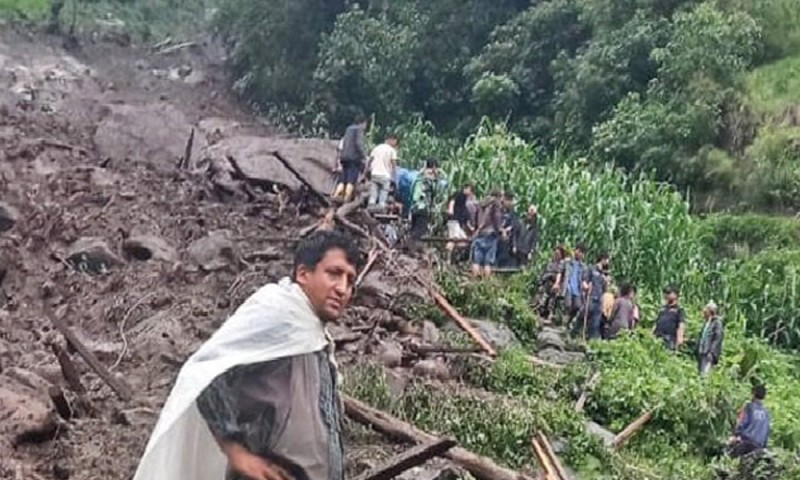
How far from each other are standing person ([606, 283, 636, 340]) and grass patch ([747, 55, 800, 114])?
29.4 feet

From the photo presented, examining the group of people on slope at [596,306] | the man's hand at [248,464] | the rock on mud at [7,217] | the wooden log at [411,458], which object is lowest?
the group of people on slope at [596,306]

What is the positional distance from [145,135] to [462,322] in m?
16.9

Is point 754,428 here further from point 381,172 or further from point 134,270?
point 134,270

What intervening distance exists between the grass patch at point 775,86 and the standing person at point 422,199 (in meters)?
8.90

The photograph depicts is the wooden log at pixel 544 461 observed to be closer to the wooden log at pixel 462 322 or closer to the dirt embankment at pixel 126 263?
the dirt embankment at pixel 126 263

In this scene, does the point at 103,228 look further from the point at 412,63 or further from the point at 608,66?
the point at 412,63

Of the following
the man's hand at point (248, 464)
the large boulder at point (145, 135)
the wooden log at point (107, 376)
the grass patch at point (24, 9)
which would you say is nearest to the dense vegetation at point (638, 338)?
the wooden log at point (107, 376)

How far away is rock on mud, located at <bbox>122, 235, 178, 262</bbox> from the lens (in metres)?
16.1

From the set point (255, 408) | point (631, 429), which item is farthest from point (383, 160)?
point (255, 408)

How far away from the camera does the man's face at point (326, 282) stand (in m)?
3.70

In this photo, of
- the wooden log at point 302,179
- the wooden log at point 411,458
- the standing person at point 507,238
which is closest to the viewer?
the wooden log at point 411,458

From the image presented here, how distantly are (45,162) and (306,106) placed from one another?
10.6 meters

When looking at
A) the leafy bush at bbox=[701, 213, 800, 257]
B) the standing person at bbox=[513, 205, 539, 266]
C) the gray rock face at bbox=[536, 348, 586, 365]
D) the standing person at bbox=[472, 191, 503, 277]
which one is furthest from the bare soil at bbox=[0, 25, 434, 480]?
the leafy bush at bbox=[701, 213, 800, 257]

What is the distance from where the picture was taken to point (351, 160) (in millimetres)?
15742
